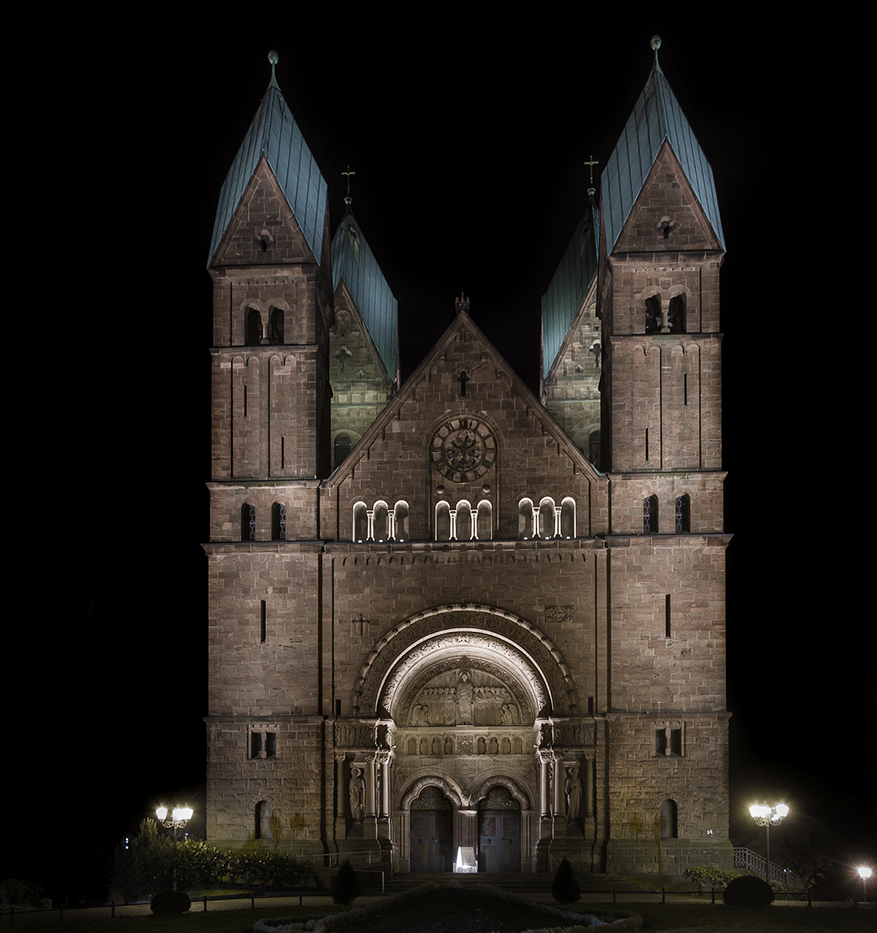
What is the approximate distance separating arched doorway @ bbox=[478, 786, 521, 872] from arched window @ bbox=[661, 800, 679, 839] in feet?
17.2

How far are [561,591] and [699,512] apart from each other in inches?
201

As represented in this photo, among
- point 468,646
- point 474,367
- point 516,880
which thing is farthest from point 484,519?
point 516,880

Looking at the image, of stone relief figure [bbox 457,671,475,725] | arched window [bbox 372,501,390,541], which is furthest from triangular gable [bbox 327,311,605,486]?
stone relief figure [bbox 457,671,475,725]

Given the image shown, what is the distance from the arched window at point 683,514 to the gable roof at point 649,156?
28.2ft

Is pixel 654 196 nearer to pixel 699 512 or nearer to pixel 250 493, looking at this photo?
pixel 699 512

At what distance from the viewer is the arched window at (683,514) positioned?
4525 cm

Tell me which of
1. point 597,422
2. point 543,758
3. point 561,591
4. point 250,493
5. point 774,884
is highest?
point 597,422

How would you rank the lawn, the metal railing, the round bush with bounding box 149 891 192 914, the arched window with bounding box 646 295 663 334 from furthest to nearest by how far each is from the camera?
the arched window with bounding box 646 295 663 334
the metal railing
the round bush with bounding box 149 891 192 914
the lawn

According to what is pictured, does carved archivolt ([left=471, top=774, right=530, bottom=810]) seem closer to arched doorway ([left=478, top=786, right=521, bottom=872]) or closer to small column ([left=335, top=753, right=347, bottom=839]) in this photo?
arched doorway ([left=478, top=786, right=521, bottom=872])

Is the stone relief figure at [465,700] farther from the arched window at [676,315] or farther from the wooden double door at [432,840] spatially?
the arched window at [676,315]

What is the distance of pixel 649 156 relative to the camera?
47188mm

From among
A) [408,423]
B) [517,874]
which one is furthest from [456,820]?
[408,423]

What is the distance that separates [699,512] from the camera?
148 feet

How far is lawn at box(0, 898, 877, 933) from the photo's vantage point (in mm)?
30609
